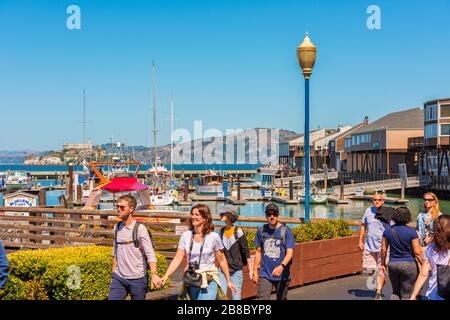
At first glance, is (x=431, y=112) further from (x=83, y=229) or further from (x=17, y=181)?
(x=17, y=181)

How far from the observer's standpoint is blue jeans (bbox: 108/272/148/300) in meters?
8.22

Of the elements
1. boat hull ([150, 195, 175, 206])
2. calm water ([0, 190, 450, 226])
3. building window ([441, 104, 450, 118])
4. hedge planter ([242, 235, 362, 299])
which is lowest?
calm water ([0, 190, 450, 226])

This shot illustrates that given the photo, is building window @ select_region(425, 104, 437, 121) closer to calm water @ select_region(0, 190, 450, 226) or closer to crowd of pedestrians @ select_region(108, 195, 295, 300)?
calm water @ select_region(0, 190, 450, 226)

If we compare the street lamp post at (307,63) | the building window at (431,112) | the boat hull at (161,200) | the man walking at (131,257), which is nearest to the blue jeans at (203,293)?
the man walking at (131,257)

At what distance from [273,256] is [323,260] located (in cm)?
462

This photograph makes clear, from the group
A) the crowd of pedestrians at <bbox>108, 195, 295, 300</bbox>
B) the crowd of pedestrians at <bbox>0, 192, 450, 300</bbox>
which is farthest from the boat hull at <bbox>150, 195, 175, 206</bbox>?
the crowd of pedestrians at <bbox>108, 195, 295, 300</bbox>

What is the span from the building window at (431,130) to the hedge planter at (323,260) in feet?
229

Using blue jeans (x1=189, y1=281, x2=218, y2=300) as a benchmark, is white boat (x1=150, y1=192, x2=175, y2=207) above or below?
below

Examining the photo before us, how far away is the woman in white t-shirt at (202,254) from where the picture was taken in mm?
7891

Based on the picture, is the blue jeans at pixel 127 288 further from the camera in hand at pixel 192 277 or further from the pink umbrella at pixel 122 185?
the pink umbrella at pixel 122 185

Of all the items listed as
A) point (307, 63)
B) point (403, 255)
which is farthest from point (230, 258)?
point (307, 63)

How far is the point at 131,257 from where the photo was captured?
8211 mm

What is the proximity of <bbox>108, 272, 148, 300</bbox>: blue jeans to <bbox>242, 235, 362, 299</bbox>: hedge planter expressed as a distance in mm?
3890
